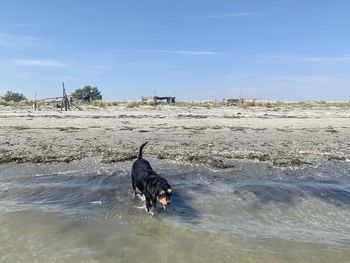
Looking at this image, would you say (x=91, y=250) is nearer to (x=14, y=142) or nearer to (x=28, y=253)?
(x=28, y=253)

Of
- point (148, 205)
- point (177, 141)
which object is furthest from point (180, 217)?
point (177, 141)

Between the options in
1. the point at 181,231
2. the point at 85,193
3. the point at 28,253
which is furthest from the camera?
the point at 85,193

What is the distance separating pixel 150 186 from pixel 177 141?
24.9 feet

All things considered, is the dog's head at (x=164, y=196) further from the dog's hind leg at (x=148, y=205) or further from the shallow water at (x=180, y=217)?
the dog's hind leg at (x=148, y=205)

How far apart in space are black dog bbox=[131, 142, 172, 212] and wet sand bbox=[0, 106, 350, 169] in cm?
306

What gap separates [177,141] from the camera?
48.0 ft

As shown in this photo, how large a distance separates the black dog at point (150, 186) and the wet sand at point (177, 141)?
10.0 ft

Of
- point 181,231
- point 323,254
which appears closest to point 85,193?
point 181,231

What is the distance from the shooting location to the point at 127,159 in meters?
11.3

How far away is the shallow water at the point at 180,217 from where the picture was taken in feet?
17.4

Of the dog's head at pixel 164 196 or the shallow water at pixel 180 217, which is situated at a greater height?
the dog's head at pixel 164 196

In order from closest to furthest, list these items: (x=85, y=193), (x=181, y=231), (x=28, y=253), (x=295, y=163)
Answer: (x=28, y=253), (x=181, y=231), (x=85, y=193), (x=295, y=163)

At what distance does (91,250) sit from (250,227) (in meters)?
2.47

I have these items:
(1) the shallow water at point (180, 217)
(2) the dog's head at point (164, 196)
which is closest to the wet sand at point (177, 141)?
(1) the shallow water at point (180, 217)
